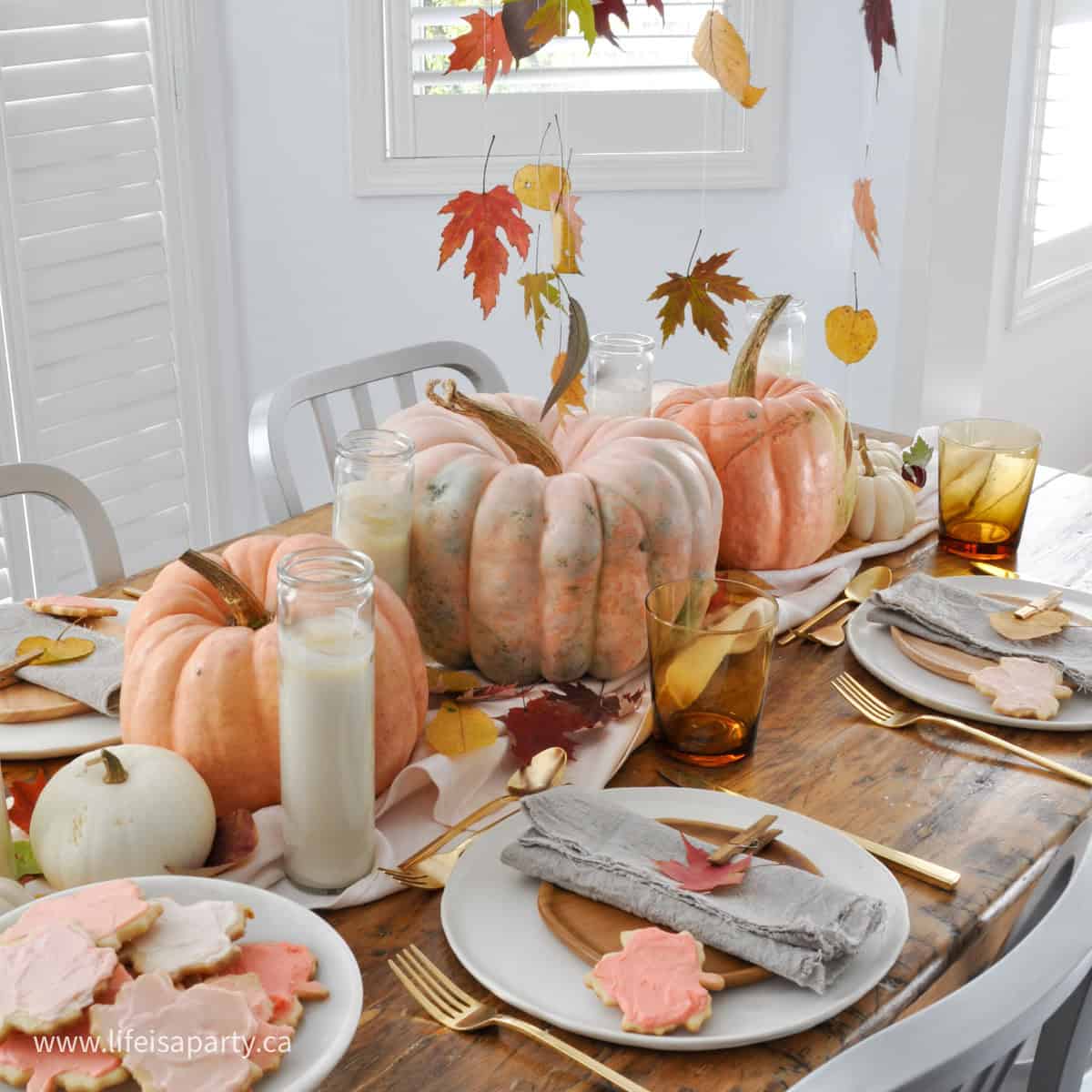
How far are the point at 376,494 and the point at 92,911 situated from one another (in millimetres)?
478

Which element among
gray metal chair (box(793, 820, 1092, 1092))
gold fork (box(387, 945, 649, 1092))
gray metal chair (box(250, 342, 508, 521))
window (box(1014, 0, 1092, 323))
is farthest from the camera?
window (box(1014, 0, 1092, 323))

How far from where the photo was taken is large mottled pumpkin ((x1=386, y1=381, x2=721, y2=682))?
3.78 ft

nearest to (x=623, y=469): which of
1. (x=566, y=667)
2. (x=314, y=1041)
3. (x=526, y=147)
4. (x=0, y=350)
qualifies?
(x=566, y=667)

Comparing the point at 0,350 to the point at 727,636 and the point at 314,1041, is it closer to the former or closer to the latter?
the point at 727,636

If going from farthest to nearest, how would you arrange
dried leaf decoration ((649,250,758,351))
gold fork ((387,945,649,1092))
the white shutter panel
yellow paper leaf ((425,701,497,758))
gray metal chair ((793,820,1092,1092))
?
the white shutter panel, dried leaf decoration ((649,250,758,351)), yellow paper leaf ((425,701,497,758)), gold fork ((387,945,649,1092)), gray metal chair ((793,820,1092,1092))

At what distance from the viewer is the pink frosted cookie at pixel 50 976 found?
25.6 inches

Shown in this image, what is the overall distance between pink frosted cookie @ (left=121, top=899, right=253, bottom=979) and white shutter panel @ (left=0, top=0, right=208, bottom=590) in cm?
195

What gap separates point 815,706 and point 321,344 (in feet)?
6.89

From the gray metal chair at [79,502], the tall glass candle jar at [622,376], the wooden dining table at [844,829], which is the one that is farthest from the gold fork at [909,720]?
the gray metal chair at [79,502]

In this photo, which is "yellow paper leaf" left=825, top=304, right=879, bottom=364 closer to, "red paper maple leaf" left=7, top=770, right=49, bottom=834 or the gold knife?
the gold knife

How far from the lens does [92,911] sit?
2.35ft

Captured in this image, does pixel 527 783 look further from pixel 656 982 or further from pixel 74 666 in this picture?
pixel 74 666

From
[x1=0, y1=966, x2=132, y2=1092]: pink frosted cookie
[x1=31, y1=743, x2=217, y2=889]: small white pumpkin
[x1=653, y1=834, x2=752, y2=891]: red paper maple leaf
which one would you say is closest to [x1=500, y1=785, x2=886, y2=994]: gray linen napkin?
[x1=653, y1=834, x2=752, y2=891]: red paper maple leaf

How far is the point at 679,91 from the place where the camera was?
2883mm
